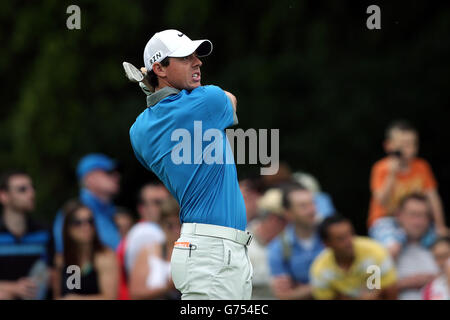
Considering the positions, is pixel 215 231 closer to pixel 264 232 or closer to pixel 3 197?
pixel 264 232

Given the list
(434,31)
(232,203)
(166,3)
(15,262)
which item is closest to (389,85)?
(434,31)

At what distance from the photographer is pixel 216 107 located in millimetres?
5090

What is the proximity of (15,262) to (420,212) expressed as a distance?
3599mm

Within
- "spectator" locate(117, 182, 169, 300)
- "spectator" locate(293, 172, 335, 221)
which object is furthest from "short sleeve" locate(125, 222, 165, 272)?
"spectator" locate(293, 172, 335, 221)

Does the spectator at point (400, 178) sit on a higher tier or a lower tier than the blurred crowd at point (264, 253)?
higher

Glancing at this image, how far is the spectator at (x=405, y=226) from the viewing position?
8266 mm

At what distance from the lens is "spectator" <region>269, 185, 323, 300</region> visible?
8.02 m

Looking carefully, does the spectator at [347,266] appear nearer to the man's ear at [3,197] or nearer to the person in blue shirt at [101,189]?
the person in blue shirt at [101,189]

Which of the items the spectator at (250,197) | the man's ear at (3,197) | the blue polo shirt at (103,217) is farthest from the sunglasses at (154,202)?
the man's ear at (3,197)

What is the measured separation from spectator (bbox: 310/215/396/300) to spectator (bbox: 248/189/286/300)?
0.47 meters

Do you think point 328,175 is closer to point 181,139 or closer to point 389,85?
point 389,85

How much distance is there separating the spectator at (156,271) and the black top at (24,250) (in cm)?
95

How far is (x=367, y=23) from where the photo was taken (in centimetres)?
1192

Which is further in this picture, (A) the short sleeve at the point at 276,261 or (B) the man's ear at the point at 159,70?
(A) the short sleeve at the point at 276,261
